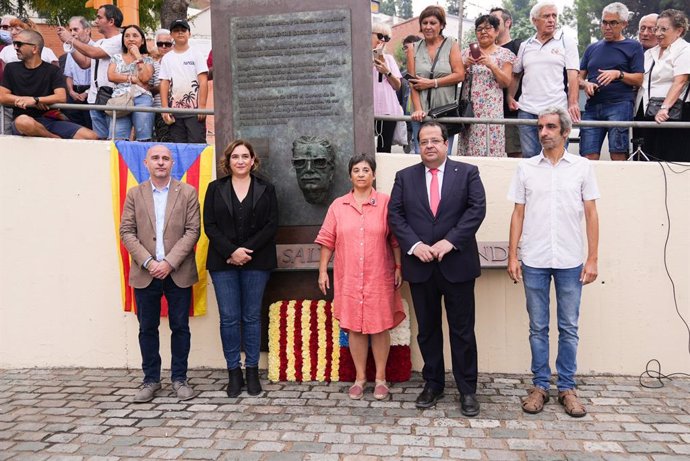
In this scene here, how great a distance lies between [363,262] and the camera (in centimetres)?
486

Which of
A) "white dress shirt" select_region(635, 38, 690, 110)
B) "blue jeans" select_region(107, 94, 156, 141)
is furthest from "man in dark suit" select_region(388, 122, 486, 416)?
"blue jeans" select_region(107, 94, 156, 141)

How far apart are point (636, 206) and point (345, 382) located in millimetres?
2854

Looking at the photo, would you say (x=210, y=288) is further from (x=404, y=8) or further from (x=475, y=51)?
(x=404, y=8)

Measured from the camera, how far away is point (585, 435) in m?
4.18

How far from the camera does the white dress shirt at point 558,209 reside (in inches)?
179

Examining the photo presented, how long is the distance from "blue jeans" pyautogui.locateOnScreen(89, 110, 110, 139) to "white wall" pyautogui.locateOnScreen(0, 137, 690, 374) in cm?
72

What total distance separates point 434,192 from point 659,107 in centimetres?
255

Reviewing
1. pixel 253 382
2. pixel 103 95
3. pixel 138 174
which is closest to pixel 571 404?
pixel 253 382

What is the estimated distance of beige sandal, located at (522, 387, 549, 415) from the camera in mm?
4574

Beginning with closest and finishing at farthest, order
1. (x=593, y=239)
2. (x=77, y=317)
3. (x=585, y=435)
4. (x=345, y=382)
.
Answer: (x=585, y=435), (x=593, y=239), (x=345, y=382), (x=77, y=317)

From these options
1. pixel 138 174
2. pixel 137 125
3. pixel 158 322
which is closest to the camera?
pixel 158 322

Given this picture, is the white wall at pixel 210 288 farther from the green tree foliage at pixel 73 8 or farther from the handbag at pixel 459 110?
the green tree foliage at pixel 73 8

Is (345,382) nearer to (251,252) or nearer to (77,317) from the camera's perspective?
(251,252)

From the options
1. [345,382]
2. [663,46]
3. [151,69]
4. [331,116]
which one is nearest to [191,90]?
[151,69]
